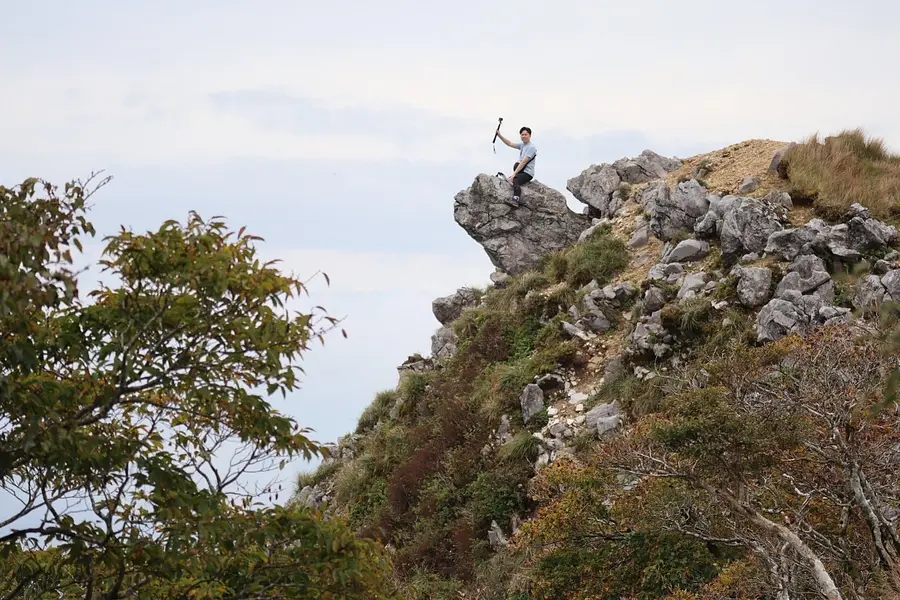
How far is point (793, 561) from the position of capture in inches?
357

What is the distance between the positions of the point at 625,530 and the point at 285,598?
6.26 meters

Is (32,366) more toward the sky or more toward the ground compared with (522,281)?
more toward the ground

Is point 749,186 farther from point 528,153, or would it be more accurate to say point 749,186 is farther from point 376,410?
point 376,410

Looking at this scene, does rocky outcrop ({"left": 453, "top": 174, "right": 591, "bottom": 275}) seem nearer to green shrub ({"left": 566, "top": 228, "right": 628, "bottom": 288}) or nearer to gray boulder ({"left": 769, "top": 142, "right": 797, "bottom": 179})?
green shrub ({"left": 566, "top": 228, "right": 628, "bottom": 288})

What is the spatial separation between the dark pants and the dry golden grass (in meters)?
6.99

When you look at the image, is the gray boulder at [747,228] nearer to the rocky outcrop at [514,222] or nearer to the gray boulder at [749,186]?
the gray boulder at [749,186]

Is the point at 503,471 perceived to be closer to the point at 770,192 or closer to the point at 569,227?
the point at 770,192

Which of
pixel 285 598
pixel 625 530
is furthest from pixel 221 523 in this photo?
pixel 625 530

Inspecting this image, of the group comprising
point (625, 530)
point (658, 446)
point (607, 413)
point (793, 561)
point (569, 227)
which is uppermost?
point (569, 227)

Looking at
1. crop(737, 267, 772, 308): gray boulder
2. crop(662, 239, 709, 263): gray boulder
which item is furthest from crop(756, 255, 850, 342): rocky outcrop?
crop(662, 239, 709, 263): gray boulder

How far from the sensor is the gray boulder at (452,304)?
26453 millimetres

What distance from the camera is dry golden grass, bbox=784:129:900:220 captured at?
17188 millimetres

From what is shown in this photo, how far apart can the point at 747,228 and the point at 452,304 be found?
36.7 feet

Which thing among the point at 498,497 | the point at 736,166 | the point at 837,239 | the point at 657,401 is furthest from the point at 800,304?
the point at 736,166
